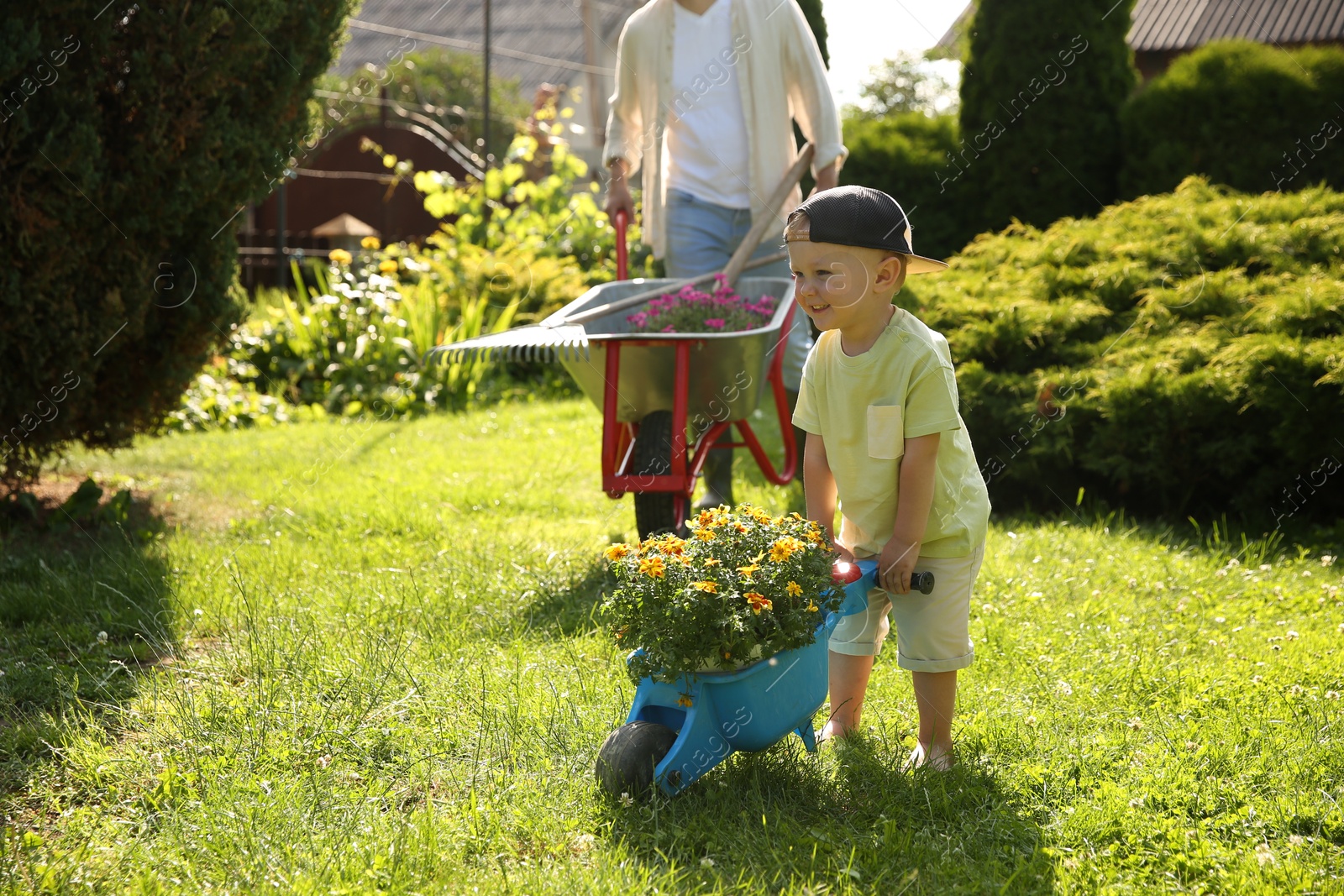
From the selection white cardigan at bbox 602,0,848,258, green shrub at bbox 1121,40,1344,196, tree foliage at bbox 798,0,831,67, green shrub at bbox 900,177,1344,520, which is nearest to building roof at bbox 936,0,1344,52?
green shrub at bbox 1121,40,1344,196

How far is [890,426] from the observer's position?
7.44ft

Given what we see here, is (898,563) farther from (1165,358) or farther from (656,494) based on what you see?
(1165,358)

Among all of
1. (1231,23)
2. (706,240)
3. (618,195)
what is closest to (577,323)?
(618,195)

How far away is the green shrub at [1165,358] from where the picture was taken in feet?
13.5

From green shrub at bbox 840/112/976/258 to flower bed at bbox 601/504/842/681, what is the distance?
6341 millimetres

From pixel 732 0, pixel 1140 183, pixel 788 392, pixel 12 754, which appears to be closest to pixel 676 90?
pixel 732 0

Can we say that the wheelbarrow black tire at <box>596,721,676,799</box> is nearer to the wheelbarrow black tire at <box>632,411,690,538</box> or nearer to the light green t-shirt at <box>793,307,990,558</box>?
the light green t-shirt at <box>793,307,990,558</box>

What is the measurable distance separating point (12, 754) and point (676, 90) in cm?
337

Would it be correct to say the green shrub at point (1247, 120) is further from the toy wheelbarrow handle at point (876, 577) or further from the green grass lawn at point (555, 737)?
the toy wheelbarrow handle at point (876, 577)

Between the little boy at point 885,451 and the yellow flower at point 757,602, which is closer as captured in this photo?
the yellow flower at point 757,602

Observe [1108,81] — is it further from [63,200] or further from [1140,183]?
[63,200]

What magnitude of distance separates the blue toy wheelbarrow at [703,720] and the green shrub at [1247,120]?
6.51 m

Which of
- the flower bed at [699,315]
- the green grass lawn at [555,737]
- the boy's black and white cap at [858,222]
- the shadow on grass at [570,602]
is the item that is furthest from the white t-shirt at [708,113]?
the boy's black and white cap at [858,222]

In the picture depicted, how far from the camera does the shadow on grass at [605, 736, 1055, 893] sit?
1901 millimetres
